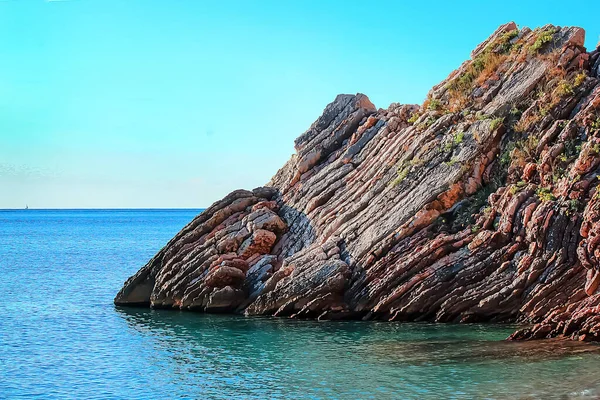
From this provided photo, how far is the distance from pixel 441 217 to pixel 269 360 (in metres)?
12.3

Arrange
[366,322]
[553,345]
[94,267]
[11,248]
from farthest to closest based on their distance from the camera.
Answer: [11,248]
[94,267]
[366,322]
[553,345]

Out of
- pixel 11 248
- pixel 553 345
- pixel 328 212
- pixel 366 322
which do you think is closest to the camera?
pixel 553 345

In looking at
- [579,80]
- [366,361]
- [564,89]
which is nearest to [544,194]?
[564,89]

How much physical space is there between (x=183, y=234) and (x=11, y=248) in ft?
254

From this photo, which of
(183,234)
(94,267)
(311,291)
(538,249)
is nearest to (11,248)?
(94,267)

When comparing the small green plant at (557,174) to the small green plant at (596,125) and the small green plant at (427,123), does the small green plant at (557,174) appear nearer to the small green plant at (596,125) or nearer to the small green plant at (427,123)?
the small green plant at (596,125)

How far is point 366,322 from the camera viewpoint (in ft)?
120

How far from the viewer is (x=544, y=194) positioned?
35.0m

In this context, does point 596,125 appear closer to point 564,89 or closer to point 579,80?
point 564,89

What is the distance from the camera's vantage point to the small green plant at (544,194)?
3456 centimetres

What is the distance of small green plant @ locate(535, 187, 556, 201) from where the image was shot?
3456cm

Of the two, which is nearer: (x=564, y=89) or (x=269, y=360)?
(x=269, y=360)

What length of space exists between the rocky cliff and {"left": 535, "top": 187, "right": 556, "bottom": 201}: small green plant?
139mm

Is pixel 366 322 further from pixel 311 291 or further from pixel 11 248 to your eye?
pixel 11 248
